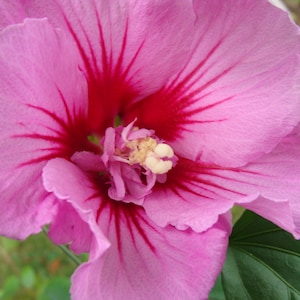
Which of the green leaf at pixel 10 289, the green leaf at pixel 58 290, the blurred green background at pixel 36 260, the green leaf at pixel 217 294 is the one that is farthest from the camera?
the blurred green background at pixel 36 260

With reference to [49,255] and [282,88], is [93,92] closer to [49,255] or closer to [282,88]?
[282,88]

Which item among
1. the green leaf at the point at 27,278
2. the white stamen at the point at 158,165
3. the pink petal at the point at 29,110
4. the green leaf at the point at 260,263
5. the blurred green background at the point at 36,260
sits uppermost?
the pink petal at the point at 29,110

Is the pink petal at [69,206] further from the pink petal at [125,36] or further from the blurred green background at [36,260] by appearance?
the blurred green background at [36,260]

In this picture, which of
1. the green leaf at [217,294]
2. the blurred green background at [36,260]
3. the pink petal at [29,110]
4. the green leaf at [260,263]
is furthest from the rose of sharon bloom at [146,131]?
the blurred green background at [36,260]

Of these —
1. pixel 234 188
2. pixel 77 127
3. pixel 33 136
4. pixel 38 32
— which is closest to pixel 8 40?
pixel 38 32

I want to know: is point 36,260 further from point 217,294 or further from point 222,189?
point 222,189

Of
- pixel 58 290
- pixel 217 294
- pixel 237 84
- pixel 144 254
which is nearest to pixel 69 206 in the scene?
pixel 144 254

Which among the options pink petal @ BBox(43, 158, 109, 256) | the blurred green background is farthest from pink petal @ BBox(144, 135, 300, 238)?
the blurred green background
